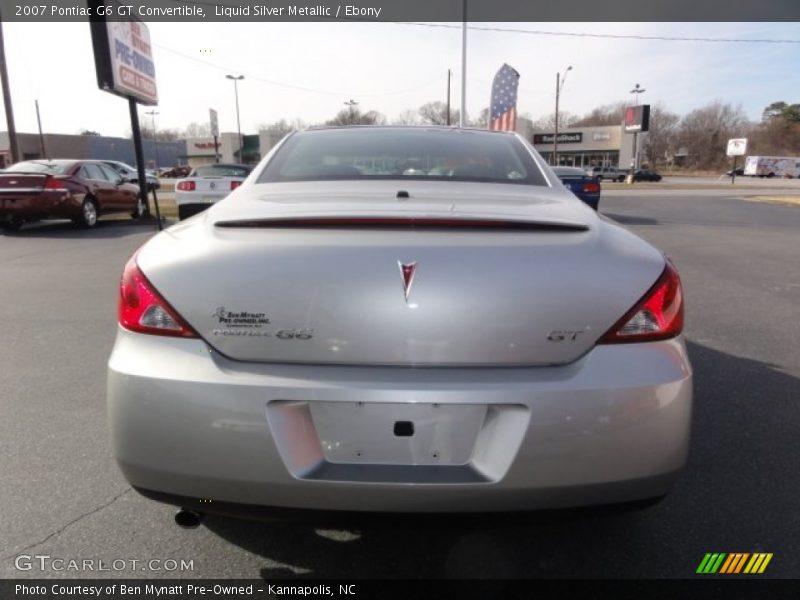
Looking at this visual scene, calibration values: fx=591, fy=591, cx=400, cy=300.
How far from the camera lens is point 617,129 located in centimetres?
7681

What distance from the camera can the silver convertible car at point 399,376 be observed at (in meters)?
1.63

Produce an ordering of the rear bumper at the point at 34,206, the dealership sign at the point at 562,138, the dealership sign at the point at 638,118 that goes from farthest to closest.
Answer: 1. the dealership sign at the point at 562,138
2. the dealership sign at the point at 638,118
3. the rear bumper at the point at 34,206

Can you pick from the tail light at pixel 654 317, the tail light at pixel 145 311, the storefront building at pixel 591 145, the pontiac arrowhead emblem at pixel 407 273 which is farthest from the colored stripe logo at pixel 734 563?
the storefront building at pixel 591 145

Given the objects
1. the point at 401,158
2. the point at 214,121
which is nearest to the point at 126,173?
the point at 214,121

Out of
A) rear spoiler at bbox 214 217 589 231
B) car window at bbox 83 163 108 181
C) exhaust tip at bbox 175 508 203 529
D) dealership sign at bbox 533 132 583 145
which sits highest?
dealership sign at bbox 533 132 583 145

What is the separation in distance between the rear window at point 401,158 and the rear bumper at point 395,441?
120 cm

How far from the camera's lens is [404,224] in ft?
5.89

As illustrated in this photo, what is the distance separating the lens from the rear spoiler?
5.90 feet

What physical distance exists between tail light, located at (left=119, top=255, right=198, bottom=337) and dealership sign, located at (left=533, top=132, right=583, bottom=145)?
82031mm

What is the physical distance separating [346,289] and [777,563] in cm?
186

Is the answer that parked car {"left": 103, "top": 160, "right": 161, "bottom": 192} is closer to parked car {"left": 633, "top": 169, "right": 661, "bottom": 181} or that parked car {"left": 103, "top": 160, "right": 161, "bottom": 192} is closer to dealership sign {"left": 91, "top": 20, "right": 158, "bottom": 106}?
dealership sign {"left": 91, "top": 20, "right": 158, "bottom": 106}

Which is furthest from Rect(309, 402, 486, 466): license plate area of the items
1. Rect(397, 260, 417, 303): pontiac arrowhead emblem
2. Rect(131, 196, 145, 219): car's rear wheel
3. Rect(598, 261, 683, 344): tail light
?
Rect(131, 196, 145, 219): car's rear wheel

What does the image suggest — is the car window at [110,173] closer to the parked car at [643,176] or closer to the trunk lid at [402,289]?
the trunk lid at [402,289]

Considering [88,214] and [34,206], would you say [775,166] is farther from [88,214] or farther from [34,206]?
[34,206]
